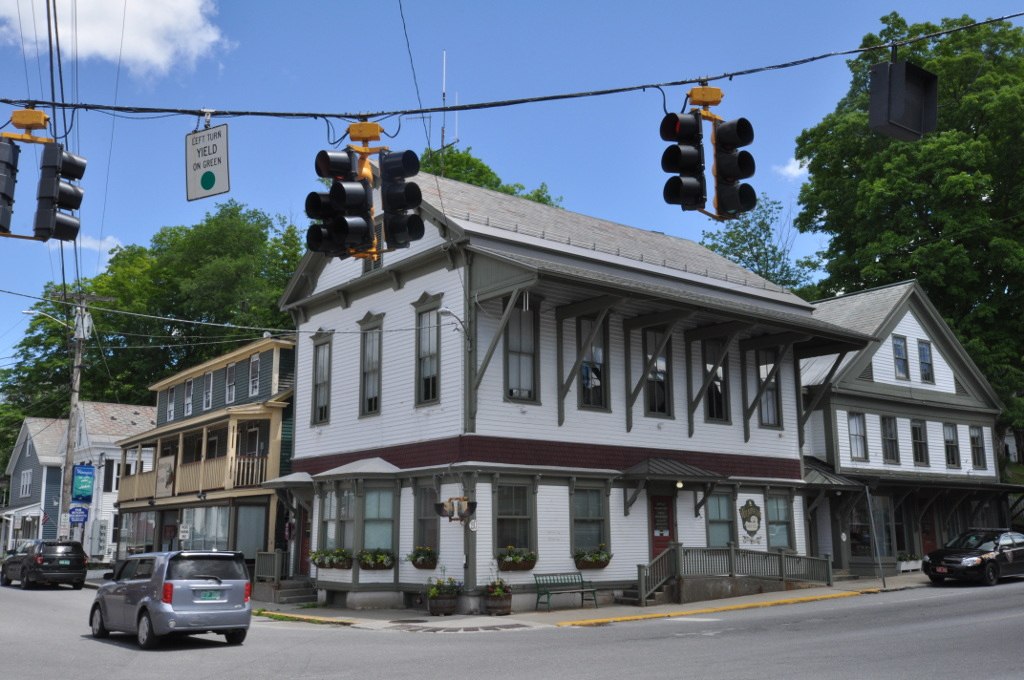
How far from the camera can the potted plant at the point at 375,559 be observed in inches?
942

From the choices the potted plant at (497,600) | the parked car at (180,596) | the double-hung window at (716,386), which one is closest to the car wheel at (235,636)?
the parked car at (180,596)

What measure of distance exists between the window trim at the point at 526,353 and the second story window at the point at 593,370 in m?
1.43

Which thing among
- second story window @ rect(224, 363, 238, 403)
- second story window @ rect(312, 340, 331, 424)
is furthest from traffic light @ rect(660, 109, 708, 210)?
second story window @ rect(224, 363, 238, 403)

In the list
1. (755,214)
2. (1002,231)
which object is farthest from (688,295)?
(755,214)

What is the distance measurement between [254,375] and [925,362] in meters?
25.3

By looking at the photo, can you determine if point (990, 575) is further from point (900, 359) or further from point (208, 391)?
point (208, 391)

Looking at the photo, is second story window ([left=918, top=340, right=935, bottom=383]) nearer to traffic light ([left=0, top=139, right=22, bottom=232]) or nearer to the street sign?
the street sign

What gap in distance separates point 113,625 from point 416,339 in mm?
10588

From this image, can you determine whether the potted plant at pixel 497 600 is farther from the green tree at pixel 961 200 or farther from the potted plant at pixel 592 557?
the green tree at pixel 961 200

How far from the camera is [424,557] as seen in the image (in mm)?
23109

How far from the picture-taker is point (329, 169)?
1022 cm

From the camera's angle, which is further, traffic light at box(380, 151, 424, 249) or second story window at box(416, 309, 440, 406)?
second story window at box(416, 309, 440, 406)

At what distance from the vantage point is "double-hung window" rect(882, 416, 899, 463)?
34.9m

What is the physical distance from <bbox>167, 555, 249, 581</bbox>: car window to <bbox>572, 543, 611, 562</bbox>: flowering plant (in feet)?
30.8
